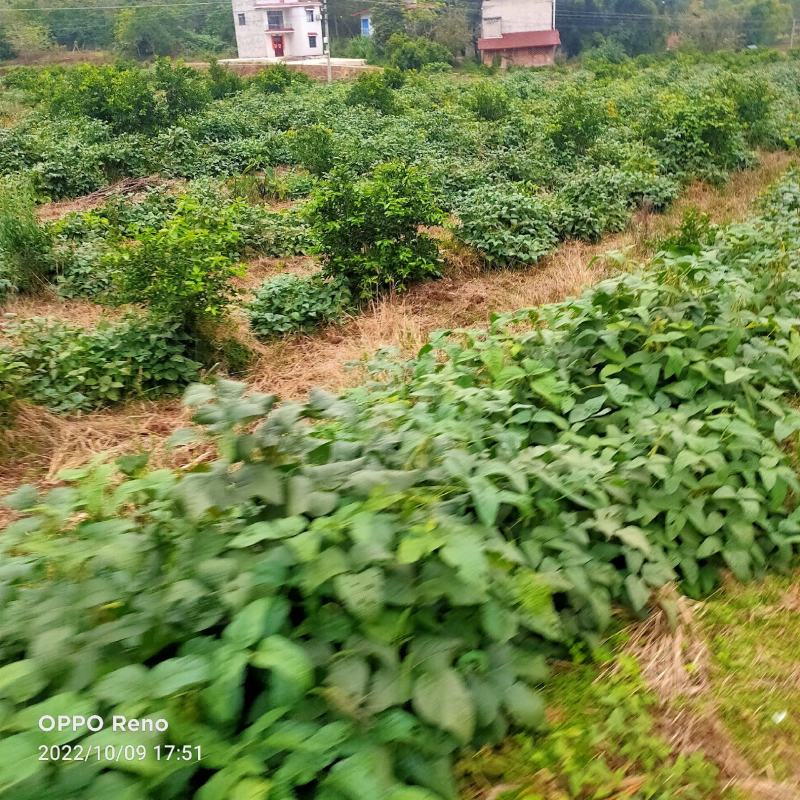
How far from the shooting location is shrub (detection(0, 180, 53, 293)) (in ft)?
20.5

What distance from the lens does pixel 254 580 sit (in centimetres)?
142

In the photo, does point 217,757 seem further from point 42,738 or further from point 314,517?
point 314,517

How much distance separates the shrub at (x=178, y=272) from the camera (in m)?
4.63

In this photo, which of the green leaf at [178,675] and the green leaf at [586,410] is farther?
the green leaf at [586,410]

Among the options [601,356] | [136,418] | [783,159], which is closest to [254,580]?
[601,356]

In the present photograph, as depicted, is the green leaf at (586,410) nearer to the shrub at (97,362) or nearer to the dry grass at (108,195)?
the shrub at (97,362)

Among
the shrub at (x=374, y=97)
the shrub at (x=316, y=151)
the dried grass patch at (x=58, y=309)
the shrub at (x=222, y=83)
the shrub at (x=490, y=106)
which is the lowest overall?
the dried grass patch at (x=58, y=309)

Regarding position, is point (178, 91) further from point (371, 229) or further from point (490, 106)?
point (371, 229)

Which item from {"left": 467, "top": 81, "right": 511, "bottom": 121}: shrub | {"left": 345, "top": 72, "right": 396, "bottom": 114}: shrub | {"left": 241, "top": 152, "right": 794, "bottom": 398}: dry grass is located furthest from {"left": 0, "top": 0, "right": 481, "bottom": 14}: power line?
{"left": 241, "top": 152, "right": 794, "bottom": 398}: dry grass

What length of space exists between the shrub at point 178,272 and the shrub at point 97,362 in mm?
175

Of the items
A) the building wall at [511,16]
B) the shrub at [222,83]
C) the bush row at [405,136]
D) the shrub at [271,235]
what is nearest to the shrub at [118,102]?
the bush row at [405,136]

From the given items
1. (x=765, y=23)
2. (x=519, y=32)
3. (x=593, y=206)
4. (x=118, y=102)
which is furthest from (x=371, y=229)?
(x=765, y=23)

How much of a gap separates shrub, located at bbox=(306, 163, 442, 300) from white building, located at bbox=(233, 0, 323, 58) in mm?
41762

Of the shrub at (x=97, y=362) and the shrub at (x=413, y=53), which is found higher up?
the shrub at (x=413, y=53)
